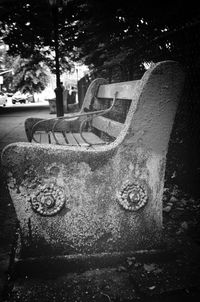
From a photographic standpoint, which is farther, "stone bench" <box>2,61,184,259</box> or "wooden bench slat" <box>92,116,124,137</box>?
"wooden bench slat" <box>92,116,124,137</box>

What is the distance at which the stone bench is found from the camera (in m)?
1.71

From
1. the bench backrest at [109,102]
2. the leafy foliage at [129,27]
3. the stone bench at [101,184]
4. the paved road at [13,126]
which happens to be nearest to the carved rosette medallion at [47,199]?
the stone bench at [101,184]

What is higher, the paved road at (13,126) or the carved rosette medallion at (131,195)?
the carved rosette medallion at (131,195)

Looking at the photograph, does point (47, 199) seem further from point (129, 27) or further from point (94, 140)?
point (129, 27)

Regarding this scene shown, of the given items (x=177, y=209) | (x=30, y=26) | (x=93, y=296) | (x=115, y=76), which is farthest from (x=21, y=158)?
(x=30, y=26)

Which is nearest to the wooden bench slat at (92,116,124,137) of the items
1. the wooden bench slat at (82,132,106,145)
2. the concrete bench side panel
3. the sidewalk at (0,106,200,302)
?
the wooden bench slat at (82,132,106,145)

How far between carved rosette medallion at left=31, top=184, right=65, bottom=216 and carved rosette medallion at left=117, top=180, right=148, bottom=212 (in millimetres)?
412

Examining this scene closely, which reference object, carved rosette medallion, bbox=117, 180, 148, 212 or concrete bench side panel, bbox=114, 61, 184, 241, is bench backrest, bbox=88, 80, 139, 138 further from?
carved rosette medallion, bbox=117, 180, 148, 212

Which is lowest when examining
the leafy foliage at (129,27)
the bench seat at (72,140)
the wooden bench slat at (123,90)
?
the bench seat at (72,140)

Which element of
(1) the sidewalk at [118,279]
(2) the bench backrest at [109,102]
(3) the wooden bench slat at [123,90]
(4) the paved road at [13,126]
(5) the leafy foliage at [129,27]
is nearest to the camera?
(1) the sidewalk at [118,279]

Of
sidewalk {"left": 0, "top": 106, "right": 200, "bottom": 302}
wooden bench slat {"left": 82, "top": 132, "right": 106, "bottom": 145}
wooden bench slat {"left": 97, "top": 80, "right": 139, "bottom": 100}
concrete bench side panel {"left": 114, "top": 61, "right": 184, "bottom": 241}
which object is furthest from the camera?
wooden bench slat {"left": 82, "top": 132, "right": 106, "bottom": 145}

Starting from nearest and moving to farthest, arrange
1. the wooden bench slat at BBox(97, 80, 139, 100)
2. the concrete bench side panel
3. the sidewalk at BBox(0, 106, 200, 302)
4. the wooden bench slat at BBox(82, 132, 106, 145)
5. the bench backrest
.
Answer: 1. the sidewalk at BBox(0, 106, 200, 302)
2. the concrete bench side panel
3. the wooden bench slat at BBox(97, 80, 139, 100)
4. the bench backrest
5. the wooden bench slat at BBox(82, 132, 106, 145)

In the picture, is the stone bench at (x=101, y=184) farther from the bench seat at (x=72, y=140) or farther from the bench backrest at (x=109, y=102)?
the bench seat at (x=72, y=140)

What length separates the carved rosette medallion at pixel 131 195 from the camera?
182cm
